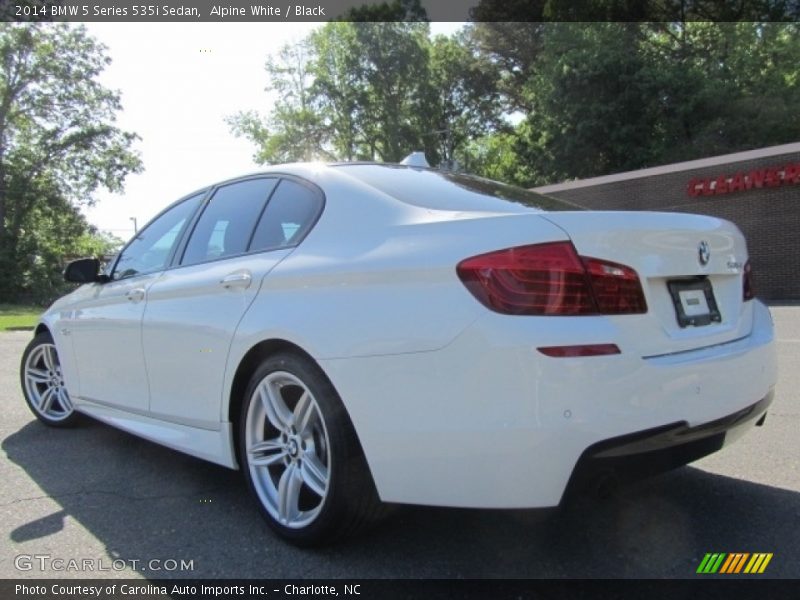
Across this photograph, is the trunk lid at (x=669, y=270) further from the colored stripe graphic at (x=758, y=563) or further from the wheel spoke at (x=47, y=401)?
the wheel spoke at (x=47, y=401)

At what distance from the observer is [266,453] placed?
287 cm

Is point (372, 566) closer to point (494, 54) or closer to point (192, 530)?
point (192, 530)

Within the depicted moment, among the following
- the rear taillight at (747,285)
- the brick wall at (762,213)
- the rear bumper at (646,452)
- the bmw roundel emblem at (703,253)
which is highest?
the bmw roundel emblem at (703,253)

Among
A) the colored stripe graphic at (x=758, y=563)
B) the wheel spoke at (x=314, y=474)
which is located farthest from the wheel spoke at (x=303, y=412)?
the colored stripe graphic at (x=758, y=563)

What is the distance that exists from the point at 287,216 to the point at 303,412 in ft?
3.02

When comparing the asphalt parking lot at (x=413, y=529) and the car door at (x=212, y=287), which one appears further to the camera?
the car door at (x=212, y=287)

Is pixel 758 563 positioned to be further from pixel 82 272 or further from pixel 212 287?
pixel 82 272

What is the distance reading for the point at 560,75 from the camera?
95.9ft

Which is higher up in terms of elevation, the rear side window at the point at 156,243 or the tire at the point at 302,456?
the rear side window at the point at 156,243

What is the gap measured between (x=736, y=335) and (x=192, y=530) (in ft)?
7.96

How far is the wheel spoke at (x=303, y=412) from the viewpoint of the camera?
2.65 metres

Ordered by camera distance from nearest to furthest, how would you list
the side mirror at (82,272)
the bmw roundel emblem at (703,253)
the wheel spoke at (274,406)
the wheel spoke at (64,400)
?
the bmw roundel emblem at (703,253) < the wheel spoke at (274,406) < the side mirror at (82,272) < the wheel spoke at (64,400)

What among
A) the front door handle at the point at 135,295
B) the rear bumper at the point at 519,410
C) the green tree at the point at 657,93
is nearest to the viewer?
the rear bumper at the point at 519,410

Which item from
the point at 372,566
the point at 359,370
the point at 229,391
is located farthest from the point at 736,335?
the point at 229,391
